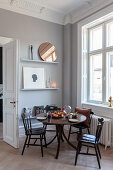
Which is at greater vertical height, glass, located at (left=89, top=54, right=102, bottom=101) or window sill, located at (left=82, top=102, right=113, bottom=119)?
glass, located at (left=89, top=54, right=102, bottom=101)

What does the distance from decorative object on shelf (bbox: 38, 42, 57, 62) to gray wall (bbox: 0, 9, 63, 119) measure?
132 millimetres

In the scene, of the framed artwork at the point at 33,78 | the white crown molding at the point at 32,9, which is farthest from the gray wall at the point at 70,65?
the framed artwork at the point at 33,78

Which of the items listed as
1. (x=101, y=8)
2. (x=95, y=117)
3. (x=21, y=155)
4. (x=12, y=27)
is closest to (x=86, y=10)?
(x=101, y=8)

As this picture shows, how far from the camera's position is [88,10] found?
4090mm

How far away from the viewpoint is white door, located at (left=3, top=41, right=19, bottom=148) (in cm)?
339

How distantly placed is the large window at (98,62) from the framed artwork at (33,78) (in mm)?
1292

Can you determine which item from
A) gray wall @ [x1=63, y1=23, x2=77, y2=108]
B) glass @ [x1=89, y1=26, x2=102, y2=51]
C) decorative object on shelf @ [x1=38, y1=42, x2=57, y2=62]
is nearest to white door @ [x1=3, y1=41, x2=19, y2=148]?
decorative object on shelf @ [x1=38, y1=42, x2=57, y2=62]

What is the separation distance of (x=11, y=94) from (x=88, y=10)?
3064mm

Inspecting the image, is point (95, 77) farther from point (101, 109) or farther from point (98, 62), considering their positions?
point (101, 109)

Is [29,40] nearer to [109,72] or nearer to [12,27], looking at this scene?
[12,27]

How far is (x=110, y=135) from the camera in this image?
3428 millimetres

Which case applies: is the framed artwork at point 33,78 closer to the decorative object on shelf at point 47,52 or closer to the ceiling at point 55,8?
the decorative object on shelf at point 47,52

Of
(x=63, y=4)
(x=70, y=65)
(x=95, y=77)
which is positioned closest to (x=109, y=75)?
(x=95, y=77)

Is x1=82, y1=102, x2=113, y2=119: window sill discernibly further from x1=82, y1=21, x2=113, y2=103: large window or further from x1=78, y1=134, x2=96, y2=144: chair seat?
x1=78, y1=134, x2=96, y2=144: chair seat
